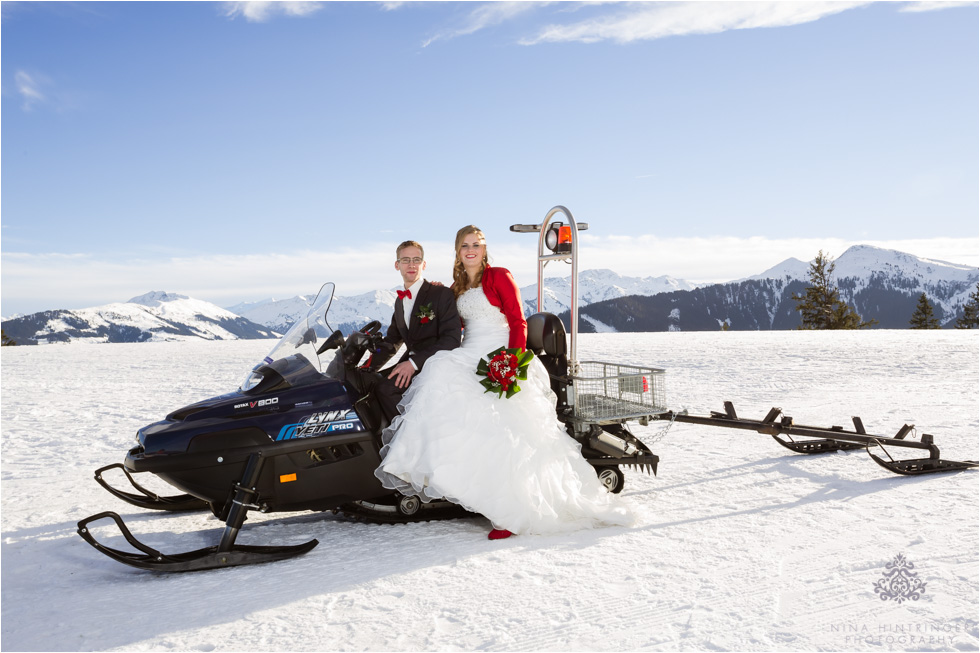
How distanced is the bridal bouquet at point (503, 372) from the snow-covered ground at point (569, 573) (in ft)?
3.09

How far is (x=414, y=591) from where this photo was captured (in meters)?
3.14

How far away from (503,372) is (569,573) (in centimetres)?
127

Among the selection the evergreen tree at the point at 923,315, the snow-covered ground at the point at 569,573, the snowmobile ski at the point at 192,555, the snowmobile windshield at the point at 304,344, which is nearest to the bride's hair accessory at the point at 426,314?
the snowmobile windshield at the point at 304,344

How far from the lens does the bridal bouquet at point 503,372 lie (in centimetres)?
400

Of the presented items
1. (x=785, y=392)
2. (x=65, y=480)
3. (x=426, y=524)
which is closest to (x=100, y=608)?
(x=426, y=524)

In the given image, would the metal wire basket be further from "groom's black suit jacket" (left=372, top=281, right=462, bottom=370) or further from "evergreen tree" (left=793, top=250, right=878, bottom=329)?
"evergreen tree" (left=793, top=250, right=878, bottom=329)

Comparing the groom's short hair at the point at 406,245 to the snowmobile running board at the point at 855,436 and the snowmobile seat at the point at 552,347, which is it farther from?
the snowmobile running board at the point at 855,436

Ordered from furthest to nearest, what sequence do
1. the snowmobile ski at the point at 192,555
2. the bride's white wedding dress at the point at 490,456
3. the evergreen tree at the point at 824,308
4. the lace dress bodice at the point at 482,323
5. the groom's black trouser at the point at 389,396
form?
the evergreen tree at the point at 824,308 < the lace dress bodice at the point at 482,323 < the groom's black trouser at the point at 389,396 < the bride's white wedding dress at the point at 490,456 < the snowmobile ski at the point at 192,555

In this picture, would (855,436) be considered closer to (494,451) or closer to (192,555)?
(494,451)

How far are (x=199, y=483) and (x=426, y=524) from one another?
1.46 m

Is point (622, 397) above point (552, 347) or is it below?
below

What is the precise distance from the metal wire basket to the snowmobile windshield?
5.99 feet

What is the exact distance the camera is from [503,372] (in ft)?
13.1

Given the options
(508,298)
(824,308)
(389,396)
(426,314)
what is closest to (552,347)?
(508,298)
